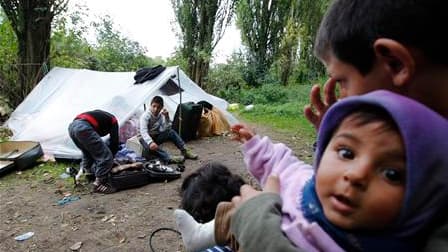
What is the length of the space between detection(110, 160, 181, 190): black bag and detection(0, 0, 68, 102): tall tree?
17.2 feet

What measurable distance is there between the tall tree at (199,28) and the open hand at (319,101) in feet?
39.6

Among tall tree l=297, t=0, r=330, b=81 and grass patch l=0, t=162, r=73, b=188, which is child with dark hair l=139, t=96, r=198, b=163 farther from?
tall tree l=297, t=0, r=330, b=81

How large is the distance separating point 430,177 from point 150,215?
3.98 meters

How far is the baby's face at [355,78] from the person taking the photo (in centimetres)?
67

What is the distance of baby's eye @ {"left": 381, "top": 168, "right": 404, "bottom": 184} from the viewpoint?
0.60 metres

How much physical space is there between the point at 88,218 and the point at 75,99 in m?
3.82

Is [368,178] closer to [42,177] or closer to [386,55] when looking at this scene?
[386,55]

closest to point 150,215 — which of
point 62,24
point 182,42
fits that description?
point 62,24

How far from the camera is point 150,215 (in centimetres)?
427

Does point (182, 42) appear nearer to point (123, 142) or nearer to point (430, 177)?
point (123, 142)

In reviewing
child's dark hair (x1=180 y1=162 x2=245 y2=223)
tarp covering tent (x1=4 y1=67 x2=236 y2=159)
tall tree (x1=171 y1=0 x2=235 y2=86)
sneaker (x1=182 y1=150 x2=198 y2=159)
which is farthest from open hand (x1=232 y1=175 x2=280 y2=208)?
tall tree (x1=171 y1=0 x2=235 y2=86)

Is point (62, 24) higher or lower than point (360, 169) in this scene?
higher

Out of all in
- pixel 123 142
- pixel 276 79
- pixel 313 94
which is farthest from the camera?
pixel 276 79

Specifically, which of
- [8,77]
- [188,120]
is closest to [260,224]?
[188,120]
